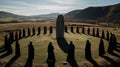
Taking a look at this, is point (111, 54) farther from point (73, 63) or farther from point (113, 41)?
point (73, 63)

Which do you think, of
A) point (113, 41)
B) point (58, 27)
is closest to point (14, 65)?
point (113, 41)

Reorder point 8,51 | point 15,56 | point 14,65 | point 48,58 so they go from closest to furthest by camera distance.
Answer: point 14,65, point 48,58, point 15,56, point 8,51

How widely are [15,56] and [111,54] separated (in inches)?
374

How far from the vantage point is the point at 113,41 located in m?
23.4

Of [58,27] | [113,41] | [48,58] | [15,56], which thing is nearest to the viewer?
[48,58]

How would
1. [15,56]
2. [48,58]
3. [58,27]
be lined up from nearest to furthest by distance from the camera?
[48,58] → [15,56] → [58,27]

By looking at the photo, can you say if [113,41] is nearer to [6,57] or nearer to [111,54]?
[111,54]

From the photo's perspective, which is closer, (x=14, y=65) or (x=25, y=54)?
(x=14, y=65)

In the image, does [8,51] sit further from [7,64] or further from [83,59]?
[83,59]

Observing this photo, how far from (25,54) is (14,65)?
3.69 meters

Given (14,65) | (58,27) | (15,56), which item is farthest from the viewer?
(58,27)

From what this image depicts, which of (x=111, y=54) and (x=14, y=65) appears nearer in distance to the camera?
(x=14, y=65)

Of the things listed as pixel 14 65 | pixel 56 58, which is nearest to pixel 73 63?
pixel 56 58

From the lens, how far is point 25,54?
20.7 m
